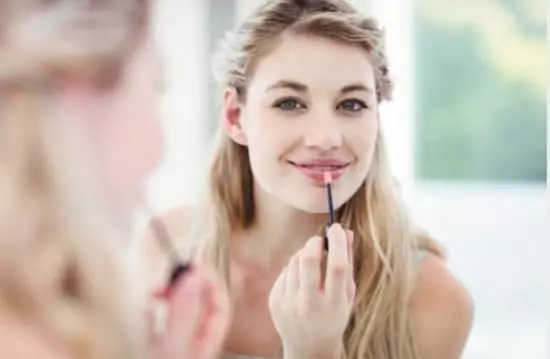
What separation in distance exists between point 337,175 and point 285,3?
0.16 metres

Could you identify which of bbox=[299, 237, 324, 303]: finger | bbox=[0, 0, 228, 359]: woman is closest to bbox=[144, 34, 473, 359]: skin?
bbox=[299, 237, 324, 303]: finger

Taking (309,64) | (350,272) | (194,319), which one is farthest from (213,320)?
(309,64)

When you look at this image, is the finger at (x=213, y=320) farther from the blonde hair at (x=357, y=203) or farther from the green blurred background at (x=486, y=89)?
the green blurred background at (x=486, y=89)

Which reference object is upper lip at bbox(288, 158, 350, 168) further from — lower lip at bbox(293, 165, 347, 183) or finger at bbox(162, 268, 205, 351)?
finger at bbox(162, 268, 205, 351)

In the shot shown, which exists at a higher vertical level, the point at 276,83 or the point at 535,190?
the point at 276,83

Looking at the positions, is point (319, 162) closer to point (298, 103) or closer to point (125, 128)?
point (298, 103)

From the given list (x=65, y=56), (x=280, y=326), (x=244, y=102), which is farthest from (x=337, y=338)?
(x=65, y=56)

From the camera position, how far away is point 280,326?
2.69ft

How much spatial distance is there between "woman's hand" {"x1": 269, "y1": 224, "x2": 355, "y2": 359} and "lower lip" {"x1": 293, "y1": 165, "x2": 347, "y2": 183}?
0.04 m

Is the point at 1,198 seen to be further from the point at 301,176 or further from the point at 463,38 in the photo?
the point at 463,38

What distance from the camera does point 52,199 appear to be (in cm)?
68

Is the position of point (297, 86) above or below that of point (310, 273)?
above

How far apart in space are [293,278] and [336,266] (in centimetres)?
4

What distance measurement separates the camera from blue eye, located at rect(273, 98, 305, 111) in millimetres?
819
